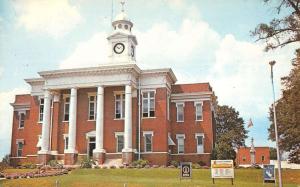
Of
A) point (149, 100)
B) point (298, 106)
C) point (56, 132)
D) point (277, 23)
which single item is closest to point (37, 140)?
point (56, 132)

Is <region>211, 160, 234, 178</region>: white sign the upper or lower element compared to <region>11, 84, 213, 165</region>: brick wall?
lower

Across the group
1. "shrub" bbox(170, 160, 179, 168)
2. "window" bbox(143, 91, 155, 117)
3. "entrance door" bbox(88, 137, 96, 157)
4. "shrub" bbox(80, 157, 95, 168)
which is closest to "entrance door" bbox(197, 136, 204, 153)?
"shrub" bbox(170, 160, 179, 168)

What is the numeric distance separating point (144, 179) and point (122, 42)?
19.6 meters

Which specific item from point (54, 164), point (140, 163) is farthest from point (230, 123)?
point (54, 164)

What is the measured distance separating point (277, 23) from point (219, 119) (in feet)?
144

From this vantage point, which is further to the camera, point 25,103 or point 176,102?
point 25,103

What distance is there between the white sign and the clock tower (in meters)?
20.1

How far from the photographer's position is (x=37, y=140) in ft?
141

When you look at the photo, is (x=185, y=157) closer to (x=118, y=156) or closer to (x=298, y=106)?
(x=118, y=156)

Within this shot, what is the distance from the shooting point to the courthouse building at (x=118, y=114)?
39.3 m

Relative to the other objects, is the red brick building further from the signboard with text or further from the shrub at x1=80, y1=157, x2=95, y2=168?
the signboard with text

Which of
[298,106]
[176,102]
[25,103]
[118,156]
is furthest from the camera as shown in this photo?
[25,103]

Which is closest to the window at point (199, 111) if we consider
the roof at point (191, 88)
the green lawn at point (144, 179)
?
the roof at point (191, 88)

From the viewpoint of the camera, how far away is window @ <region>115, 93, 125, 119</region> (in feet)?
133
